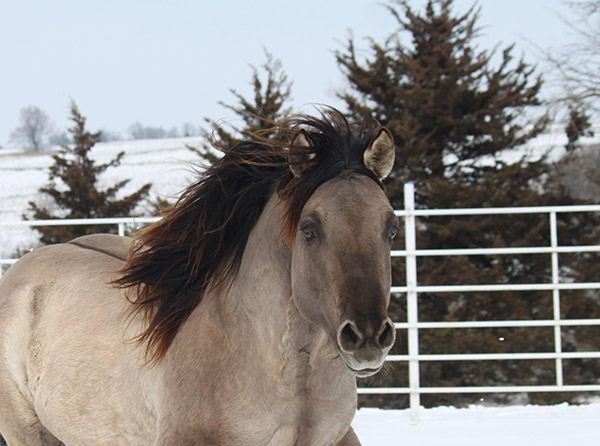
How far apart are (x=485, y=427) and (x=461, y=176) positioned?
21.2 ft

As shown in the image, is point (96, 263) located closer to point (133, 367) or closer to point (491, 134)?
point (133, 367)


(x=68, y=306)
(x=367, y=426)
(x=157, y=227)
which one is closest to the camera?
(x=157, y=227)

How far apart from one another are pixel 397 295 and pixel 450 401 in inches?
68.8

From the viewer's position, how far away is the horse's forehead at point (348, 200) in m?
2.24

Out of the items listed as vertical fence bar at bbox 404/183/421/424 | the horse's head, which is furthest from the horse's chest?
vertical fence bar at bbox 404/183/421/424

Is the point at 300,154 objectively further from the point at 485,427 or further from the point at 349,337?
the point at 485,427

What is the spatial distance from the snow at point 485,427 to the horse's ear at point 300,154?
11.5ft

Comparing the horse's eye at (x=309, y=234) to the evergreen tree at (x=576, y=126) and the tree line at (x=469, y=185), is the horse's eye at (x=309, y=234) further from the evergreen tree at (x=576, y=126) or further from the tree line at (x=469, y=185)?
the evergreen tree at (x=576, y=126)

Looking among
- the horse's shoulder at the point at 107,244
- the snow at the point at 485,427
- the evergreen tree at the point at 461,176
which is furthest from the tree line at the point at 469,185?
the horse's shoulder at the point at 107,244

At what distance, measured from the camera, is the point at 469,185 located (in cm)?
1157

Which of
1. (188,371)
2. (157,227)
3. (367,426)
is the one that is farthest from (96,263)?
(367,426)

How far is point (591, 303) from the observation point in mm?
10266

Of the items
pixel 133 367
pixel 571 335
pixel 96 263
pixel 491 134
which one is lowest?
pixel 571 335

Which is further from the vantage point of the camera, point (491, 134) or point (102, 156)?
point (102, 156)
